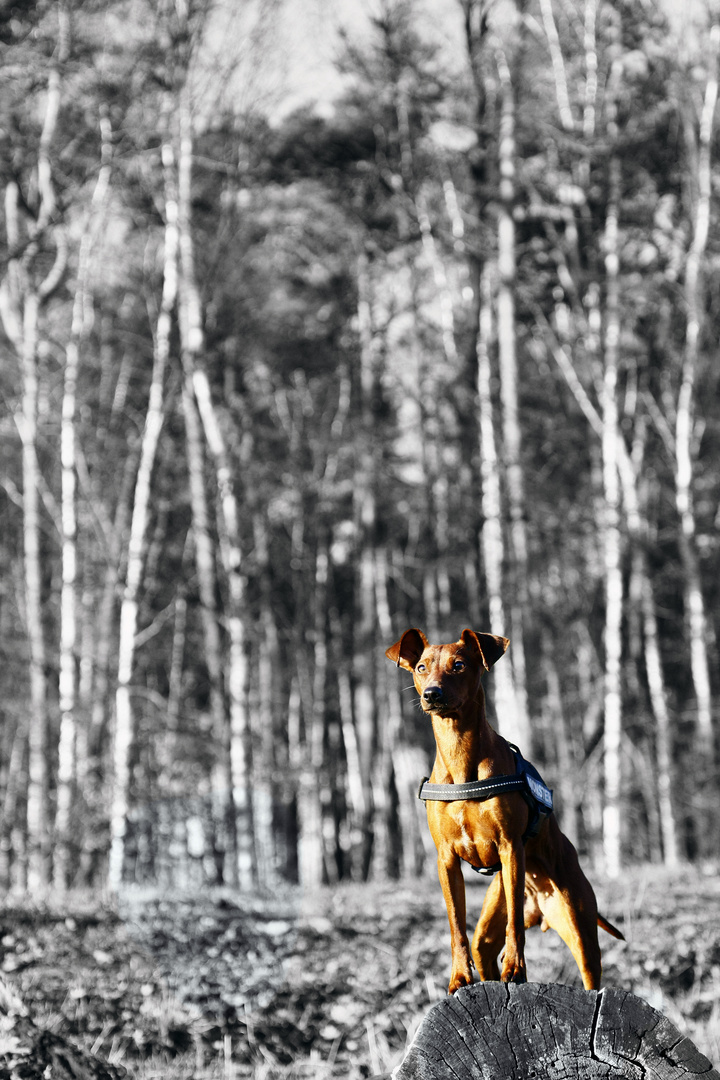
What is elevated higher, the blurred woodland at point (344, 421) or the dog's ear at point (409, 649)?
the blurred woodland at point (344, 421)

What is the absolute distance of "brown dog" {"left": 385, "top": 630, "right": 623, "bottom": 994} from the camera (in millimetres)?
2418

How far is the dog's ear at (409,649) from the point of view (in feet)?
8.55

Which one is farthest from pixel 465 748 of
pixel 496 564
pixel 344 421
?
pixel 344 421

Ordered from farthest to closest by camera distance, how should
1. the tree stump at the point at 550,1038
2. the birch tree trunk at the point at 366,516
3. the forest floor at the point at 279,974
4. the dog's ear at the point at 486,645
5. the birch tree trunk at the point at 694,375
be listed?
the birch tree trunk at the point at 366,516 → the birch tree trunk at the point at 694,375 → the forest floor at the point at 279,974 → the dog's ear at the point at 486,645 → the tree stump at the point at 550,1038

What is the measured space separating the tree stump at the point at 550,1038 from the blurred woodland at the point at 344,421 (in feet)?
26.9

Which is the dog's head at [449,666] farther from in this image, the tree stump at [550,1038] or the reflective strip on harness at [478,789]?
the tree stump at [550,1038]

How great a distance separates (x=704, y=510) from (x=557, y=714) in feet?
14.3

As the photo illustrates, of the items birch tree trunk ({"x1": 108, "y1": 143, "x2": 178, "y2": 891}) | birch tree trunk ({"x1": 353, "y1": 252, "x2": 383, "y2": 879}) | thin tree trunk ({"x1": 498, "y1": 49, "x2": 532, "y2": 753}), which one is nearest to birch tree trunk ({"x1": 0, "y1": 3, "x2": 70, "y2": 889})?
birch tree trunk ({"x1": 108, "y1": 143, "x2": 178, "y2": 891})

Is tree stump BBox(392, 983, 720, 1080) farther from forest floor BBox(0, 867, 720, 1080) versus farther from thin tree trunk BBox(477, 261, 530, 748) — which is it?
thin tree trunk BBox(477, 261, 530, 748)

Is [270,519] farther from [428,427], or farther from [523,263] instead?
[523,263]

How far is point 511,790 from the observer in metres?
2.45

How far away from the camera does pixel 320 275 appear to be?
18250mm

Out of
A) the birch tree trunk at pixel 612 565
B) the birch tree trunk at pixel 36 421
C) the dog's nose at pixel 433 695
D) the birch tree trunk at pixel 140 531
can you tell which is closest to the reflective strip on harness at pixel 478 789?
the dog's nose at pixel 433 695

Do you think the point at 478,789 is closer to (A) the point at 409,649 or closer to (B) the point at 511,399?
(A) the point at 409,649
